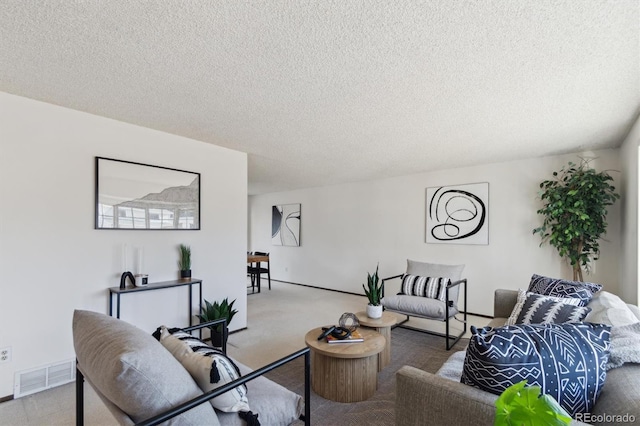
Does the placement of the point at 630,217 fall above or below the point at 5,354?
above

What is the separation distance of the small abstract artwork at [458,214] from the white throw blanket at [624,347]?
3061 millimetres

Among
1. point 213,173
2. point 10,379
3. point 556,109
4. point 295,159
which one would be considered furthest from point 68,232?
point 556,109

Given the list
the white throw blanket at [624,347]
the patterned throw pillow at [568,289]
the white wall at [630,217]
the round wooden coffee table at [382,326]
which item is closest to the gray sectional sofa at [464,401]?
the white throw blanket at [624,347]

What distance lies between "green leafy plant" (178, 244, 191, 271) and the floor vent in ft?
3.64

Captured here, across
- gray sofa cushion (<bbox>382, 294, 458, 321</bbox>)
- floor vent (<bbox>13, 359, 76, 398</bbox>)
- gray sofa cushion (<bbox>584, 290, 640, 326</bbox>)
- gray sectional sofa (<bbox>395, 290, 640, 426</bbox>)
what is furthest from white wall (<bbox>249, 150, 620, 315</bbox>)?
floor vent (<bbox>13, 359, 76, 398</bbox>)

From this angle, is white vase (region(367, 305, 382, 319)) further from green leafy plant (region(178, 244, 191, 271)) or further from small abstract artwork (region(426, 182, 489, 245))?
small abstract artwork (region(426, 182, 489, 245))

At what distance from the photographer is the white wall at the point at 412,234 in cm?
393

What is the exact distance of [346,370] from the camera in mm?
2145

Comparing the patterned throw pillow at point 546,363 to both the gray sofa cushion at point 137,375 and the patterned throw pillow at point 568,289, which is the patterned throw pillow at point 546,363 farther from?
the patterned throw pillow at point 568,289

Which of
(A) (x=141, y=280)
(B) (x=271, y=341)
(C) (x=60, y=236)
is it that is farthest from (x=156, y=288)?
(B) (x=271, y=341)

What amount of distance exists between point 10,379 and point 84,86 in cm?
219

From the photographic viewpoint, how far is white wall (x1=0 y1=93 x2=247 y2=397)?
7.38ft

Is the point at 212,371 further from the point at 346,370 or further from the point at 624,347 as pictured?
the point at 624,347

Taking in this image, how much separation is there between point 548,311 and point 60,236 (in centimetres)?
368
